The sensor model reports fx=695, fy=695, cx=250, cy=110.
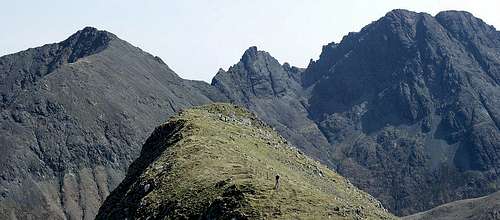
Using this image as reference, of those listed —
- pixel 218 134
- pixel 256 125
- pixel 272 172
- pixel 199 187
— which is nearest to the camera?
pixel 199 187

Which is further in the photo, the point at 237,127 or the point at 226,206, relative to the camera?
the point at 237,127

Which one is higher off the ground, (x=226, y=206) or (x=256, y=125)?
(x=256, y=125)

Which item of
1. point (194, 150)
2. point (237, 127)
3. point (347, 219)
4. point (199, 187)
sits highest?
point (237, 127)

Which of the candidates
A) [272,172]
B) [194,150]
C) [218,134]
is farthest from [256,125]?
[272,172]

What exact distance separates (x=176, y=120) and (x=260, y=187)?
173 ft

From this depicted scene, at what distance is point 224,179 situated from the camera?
73.0 metres

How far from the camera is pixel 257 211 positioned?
60875mm

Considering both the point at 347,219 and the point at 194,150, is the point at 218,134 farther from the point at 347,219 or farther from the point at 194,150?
the point at 347,219

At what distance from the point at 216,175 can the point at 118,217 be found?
19708 millimetres

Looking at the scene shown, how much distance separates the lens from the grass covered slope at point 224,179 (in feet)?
208

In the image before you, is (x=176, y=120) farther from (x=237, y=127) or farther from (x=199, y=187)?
(x=199, y=187)

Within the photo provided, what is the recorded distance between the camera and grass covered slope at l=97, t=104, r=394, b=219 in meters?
63.2

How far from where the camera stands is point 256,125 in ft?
428

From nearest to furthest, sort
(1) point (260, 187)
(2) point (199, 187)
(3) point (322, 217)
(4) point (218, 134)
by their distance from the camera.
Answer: (3) point (322, 217) < (1) point (260, 187) < (2) point (199, 187) < (4) point (218, 134)
